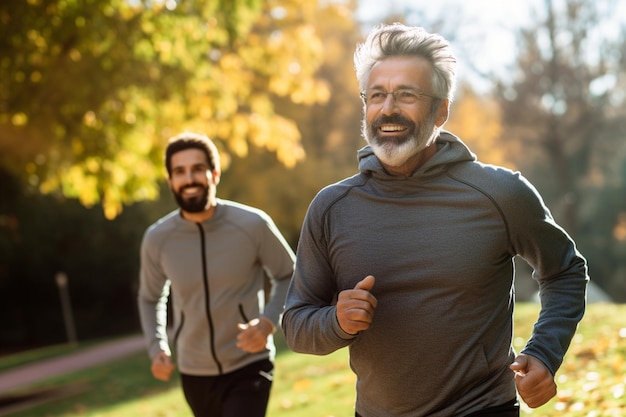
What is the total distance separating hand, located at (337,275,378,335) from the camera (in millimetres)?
3193

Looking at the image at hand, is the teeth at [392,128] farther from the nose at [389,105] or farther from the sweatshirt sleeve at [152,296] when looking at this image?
the sweatshirt sleeve at [152,296]

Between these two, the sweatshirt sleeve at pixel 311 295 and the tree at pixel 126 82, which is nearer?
the sweatshirt sleeve at pixel 311 295

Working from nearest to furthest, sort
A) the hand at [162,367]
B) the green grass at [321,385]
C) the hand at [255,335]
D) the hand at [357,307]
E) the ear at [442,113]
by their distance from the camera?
the hand at [357,307]
the ear at [442,113]
the hand at [255,335]
the hand at [162,367]
the green grass at [321,385]

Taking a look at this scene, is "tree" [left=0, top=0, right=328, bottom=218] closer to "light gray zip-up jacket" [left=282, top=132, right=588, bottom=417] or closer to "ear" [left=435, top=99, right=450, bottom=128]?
"ear" [left=435, top=99, right=450, bottom=128]

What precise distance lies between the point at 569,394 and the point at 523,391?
15.5 ft

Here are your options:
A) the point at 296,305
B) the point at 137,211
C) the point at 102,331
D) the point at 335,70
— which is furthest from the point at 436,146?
the point at 102,331

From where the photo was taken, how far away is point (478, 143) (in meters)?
32.3

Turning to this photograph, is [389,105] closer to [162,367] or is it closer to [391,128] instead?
[391,128]

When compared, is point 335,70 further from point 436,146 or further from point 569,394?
point 436,146

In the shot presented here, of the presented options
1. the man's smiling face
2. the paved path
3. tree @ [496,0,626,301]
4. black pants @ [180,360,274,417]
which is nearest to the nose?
the man's smiling face

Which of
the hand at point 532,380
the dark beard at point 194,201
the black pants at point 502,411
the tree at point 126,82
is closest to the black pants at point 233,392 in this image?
the dark beard at point 194,201

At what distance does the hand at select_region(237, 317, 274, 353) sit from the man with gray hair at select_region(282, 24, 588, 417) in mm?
1954

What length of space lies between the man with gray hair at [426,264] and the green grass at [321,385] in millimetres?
3220

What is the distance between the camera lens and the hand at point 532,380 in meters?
3.27
